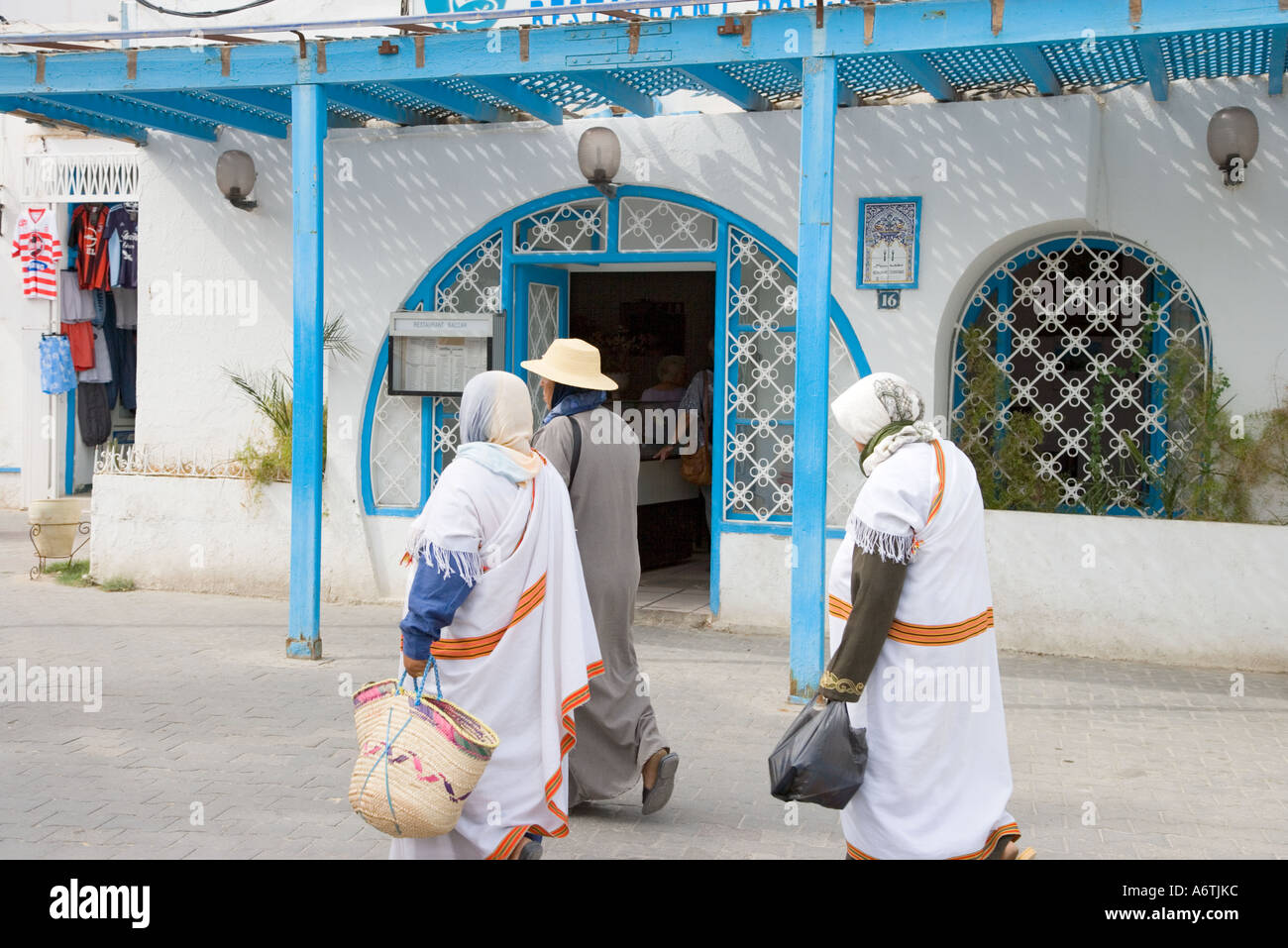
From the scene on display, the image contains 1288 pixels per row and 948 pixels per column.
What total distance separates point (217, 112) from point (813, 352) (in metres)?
4.81

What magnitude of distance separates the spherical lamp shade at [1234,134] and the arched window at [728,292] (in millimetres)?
2334

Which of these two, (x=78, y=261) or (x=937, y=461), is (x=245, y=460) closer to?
(x=78, y=261)

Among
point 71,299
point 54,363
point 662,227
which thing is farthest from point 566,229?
point 71,299

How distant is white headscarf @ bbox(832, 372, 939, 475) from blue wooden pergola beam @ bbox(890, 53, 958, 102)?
340 centimetres

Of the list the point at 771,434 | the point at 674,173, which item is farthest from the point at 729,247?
the point at 771,434

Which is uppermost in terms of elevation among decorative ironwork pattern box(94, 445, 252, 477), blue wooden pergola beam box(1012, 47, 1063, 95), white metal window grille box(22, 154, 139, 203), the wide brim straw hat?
blue wooden pergola beam box(1012, 47, 1063, 95)

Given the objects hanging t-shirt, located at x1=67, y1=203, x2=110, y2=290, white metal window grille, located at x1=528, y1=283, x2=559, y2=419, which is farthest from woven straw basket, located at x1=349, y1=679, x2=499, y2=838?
hanging t-shirt, located at x1=67, y1=203, x2=110, y2=290

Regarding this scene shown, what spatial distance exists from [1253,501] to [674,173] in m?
4.08

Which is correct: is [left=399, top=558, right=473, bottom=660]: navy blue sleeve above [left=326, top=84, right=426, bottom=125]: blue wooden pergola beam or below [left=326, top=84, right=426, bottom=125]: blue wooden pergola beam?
below

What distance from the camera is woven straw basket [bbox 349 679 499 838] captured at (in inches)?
146

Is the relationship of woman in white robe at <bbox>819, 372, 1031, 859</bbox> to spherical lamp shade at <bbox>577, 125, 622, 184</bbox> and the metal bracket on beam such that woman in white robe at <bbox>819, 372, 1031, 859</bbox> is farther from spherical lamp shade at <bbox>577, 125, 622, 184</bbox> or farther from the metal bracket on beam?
spherical lamp shade at <bbox>577, 125, 622, 184</bbox>

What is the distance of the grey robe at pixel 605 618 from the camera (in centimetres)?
520

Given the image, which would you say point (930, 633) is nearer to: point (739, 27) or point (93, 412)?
point (739, 27)
